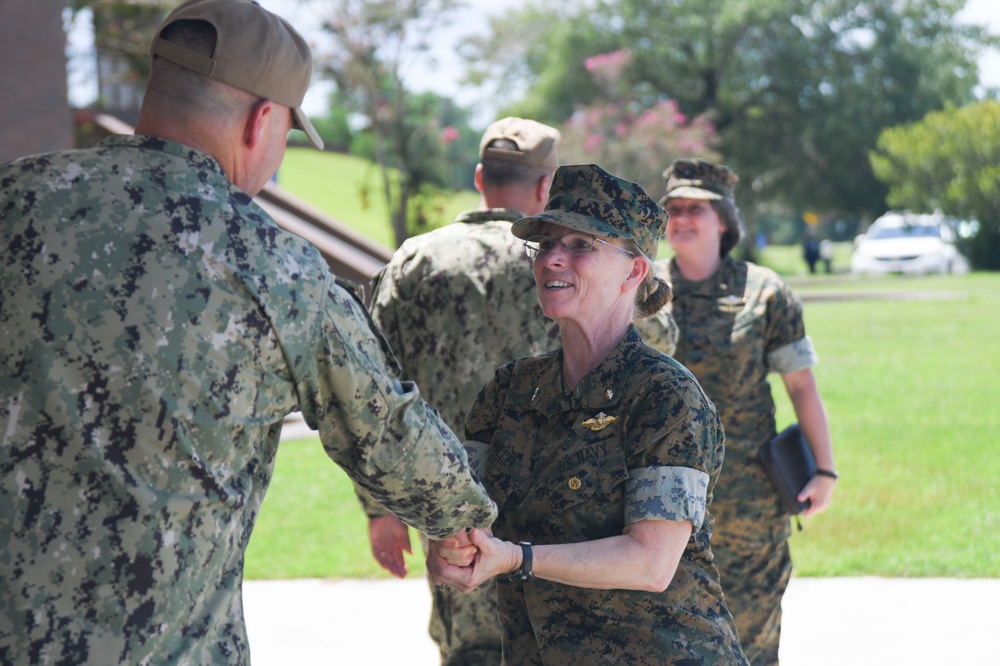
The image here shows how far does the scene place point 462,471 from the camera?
2.32 m

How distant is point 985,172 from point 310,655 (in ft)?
104

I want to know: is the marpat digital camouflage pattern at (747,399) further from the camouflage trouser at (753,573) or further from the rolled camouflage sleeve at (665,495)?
the rolled camouflage sleeve at (665,495)

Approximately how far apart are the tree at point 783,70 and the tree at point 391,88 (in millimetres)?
10922

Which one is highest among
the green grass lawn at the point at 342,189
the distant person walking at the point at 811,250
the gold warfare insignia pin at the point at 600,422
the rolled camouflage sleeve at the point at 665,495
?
the gold warfare insignia pin at the point at 600,422

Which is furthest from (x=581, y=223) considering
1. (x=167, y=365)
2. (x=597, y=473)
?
(x=167, y=365)

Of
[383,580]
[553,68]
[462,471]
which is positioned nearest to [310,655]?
[383,580]

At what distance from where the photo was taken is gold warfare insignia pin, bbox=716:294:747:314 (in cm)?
450

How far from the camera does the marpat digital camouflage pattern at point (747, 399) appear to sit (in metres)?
4.28

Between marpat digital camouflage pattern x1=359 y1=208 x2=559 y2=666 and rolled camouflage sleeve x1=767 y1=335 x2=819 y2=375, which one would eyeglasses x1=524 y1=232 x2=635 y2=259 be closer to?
marpat digital camouflage pattern x1=359 y1=208 x2=559 y2=666

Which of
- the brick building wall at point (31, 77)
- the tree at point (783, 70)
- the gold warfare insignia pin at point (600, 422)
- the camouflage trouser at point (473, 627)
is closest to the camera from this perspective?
the gold warfare insignia pin at point (600, 422)

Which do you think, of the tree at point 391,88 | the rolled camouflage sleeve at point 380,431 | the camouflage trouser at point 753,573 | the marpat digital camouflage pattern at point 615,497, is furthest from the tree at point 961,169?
the rolled camouflage sleeve at point 380,431

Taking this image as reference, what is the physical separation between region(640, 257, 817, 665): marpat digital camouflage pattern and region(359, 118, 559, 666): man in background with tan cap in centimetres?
79

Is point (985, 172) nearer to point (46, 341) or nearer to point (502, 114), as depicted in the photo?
point (502, 114)

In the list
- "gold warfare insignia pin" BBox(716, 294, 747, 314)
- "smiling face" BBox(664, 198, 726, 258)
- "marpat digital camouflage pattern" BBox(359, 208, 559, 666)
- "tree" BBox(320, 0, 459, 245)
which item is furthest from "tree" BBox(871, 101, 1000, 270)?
"marpat digital camouflage pattern" BBox(359, 208, 559, 666)
